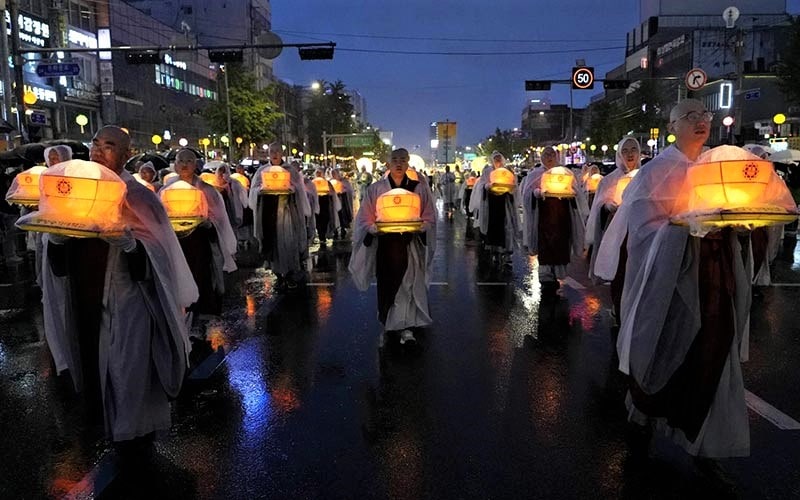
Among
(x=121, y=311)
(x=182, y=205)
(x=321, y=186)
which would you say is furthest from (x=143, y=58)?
(x=121, y=311)

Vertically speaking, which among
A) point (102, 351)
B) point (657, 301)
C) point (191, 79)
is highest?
point (191, 79)

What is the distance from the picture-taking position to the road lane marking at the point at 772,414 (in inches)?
191

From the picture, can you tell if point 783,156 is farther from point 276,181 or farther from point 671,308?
point 671,308

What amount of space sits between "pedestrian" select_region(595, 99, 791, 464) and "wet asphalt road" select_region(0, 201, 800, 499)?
38 cm

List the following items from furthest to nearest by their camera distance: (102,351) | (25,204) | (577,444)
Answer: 1. (25,204)
2. (577,444)
3. (102,351)

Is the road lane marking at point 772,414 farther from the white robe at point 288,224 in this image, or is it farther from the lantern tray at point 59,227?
the white robe at point 288,224

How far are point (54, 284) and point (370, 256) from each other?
382 cm

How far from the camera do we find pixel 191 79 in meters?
60.7

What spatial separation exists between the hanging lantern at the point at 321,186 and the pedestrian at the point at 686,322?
12.8 m

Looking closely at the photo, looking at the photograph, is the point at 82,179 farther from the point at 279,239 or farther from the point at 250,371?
the point at 279,239

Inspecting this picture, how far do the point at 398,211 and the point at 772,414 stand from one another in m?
3.70

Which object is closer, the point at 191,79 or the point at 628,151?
the point at 628,151

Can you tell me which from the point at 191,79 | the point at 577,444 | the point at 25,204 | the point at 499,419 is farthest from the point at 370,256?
the point at 191,79

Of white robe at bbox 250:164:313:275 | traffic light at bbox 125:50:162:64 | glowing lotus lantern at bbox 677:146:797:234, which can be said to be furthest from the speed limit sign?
glowing lotus lantern at bbox 677:146:797:234
